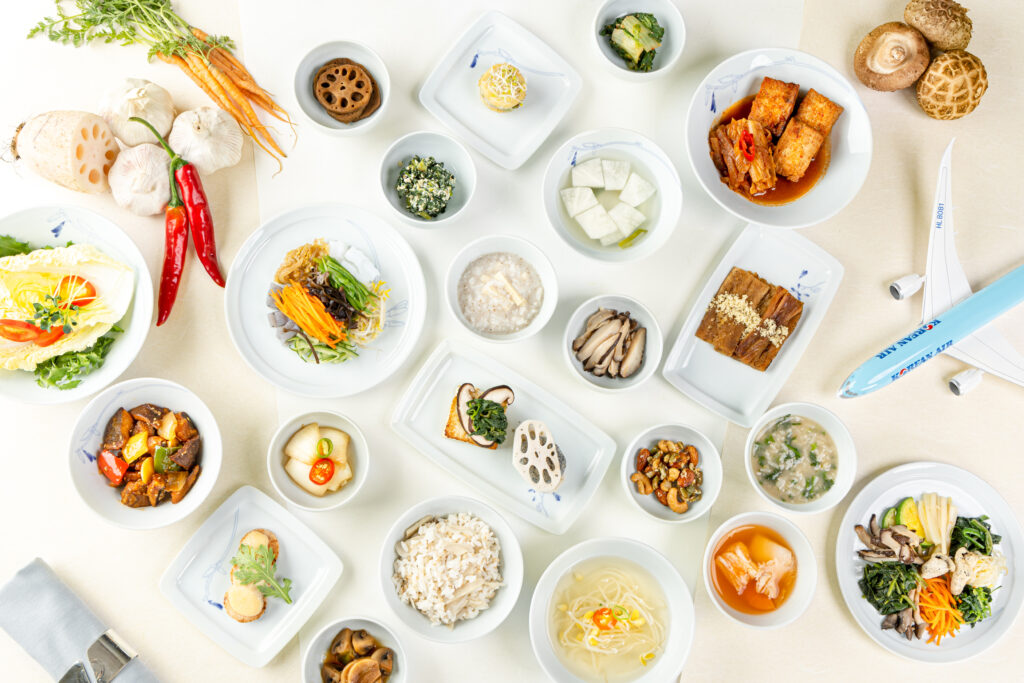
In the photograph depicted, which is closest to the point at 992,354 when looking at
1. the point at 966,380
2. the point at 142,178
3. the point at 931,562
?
the point at 966,380

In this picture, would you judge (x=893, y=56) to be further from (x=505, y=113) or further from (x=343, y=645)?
(x=343, y=645)

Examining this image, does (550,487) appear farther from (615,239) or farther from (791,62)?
(791,62)

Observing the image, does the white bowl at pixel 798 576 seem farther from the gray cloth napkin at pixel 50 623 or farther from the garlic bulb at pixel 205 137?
the garlic bulb at pixel 205 137

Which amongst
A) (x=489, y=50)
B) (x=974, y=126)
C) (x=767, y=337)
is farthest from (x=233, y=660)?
(x=974, y=126)

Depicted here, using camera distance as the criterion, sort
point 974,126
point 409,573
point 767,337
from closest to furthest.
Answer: point 409,573, point 767,337, point 974,126

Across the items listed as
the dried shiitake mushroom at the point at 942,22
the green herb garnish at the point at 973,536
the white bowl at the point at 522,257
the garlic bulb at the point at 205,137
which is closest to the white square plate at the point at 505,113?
the white bowl at the point at 522,257

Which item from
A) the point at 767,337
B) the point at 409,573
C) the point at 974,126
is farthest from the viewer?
the point at 974,126
